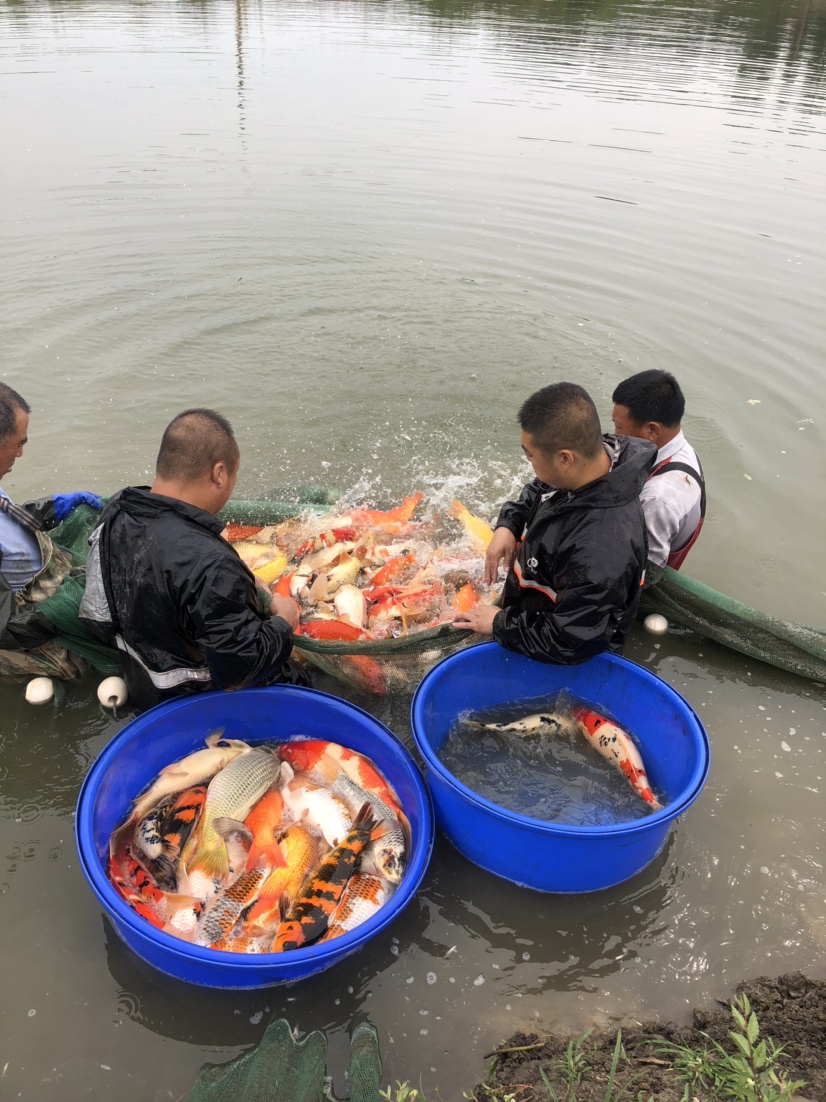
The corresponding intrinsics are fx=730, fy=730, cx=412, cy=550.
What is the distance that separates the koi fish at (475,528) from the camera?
489 centimetres

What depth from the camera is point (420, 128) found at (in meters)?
16.3

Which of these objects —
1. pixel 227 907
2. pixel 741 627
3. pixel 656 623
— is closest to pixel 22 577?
pixel 227 907

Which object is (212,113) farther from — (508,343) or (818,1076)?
(818,1076)

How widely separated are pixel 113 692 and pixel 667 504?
10.1 ft

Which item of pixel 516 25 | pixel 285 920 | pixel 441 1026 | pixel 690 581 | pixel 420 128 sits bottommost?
pixel 441 1026

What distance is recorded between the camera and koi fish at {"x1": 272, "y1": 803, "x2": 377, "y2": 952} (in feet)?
8.63

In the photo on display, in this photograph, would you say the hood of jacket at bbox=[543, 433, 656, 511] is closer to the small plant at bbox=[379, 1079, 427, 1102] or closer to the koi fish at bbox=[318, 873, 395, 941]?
the koi fish at bbox=[318, 873, 395, 941]

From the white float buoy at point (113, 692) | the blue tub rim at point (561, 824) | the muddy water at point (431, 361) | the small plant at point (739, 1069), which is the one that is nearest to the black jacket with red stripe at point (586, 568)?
the blue tub rim at point (561, 824)

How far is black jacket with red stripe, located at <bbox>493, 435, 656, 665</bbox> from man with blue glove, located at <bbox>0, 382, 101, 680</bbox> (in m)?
2.29

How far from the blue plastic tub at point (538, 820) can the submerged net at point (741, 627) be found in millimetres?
923

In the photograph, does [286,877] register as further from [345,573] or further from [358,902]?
[345,573]

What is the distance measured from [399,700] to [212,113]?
686 inches

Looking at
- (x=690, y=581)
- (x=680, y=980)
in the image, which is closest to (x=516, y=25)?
(x=690, y=581)

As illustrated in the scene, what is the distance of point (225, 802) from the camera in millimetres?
3084
